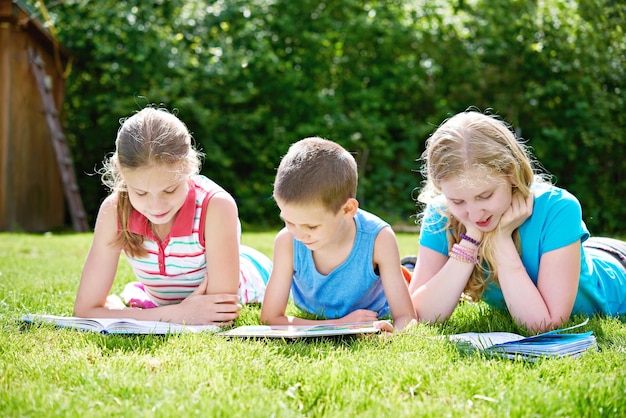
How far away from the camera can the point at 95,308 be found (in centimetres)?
345

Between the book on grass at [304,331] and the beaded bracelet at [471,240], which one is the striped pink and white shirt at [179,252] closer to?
the book on grass at [304,331]

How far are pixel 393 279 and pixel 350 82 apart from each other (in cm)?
823

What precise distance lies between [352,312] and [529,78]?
8.24m

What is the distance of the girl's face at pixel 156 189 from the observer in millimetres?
3182

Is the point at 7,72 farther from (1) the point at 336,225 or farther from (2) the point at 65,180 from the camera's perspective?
(1) the point at 336,225

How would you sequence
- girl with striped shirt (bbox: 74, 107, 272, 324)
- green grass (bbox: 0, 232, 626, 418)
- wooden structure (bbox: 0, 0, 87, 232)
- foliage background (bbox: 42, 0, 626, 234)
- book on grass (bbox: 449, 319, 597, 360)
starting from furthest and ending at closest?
foliage background (bbox: 42, 0, 626, 234) → wooden structure (bbox: 0, 0, 87, 232) → girl with striped shirt (bbox: 74, 107, 272, 324) → book on grass (bbox: 449, 319, 597, 360) → green grass (bbox: 0, 232, 626, 418)

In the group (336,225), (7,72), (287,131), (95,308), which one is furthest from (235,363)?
(287,131)

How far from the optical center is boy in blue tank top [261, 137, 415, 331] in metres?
3.02

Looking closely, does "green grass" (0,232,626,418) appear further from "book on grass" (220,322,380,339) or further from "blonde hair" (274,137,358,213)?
"blonde hair" (274,137,358,213)

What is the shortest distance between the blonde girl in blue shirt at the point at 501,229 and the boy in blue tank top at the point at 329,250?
0.83 feet

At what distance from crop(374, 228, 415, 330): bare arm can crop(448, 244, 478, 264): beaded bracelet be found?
0.92ft

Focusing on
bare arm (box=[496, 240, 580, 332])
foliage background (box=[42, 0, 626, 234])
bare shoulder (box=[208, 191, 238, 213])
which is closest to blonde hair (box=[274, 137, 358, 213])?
bare shoulder (box=[208, 191, 238, 213])

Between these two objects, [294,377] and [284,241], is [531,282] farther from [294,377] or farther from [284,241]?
[294,377]

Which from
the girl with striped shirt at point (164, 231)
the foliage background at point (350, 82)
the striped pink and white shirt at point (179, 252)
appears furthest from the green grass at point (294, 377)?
the foliage background at point (350, 82)
